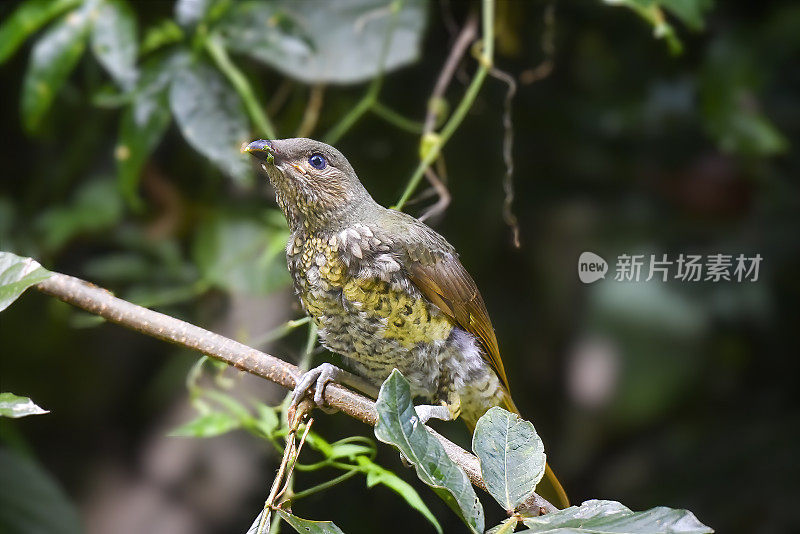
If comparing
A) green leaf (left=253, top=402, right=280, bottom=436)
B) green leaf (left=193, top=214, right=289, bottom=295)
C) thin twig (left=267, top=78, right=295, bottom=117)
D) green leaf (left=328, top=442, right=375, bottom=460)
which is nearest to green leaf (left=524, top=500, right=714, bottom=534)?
green leaf (left=328, top=442, right=375, bottom=460)

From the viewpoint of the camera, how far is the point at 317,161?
854mm

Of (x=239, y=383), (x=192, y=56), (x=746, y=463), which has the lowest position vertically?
(x=239, y=383)

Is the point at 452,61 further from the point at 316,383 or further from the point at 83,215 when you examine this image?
the point at 83,215

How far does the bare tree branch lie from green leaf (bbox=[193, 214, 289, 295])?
19.8 inches

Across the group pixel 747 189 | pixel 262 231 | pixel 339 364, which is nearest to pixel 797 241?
pixel 747 189

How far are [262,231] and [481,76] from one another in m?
0.59

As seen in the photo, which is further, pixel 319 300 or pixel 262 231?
pixel 262 231

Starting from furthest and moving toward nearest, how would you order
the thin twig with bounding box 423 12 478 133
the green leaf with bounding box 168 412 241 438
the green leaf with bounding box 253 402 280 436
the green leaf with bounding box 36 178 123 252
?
1. the green leaf with bounding box 36 178 123 252
2. the thin twig with bounding box 423 12 478 133
3. the green leaf with bounding box 168 412 241 438
4. the green leaf with bounding box 253 402 280 436

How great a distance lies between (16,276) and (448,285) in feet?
1.54

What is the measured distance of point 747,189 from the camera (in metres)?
1.88

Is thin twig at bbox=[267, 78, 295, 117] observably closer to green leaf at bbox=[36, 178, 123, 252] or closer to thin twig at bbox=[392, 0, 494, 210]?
thin twig at bbox=[392, 0, 494, 210]

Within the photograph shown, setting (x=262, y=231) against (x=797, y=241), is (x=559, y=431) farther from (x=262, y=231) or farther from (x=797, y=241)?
(x=262, y=231)

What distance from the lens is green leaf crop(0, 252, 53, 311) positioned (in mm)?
860

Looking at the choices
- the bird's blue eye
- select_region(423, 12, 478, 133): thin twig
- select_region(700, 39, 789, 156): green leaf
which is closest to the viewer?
the bird's blue eye
